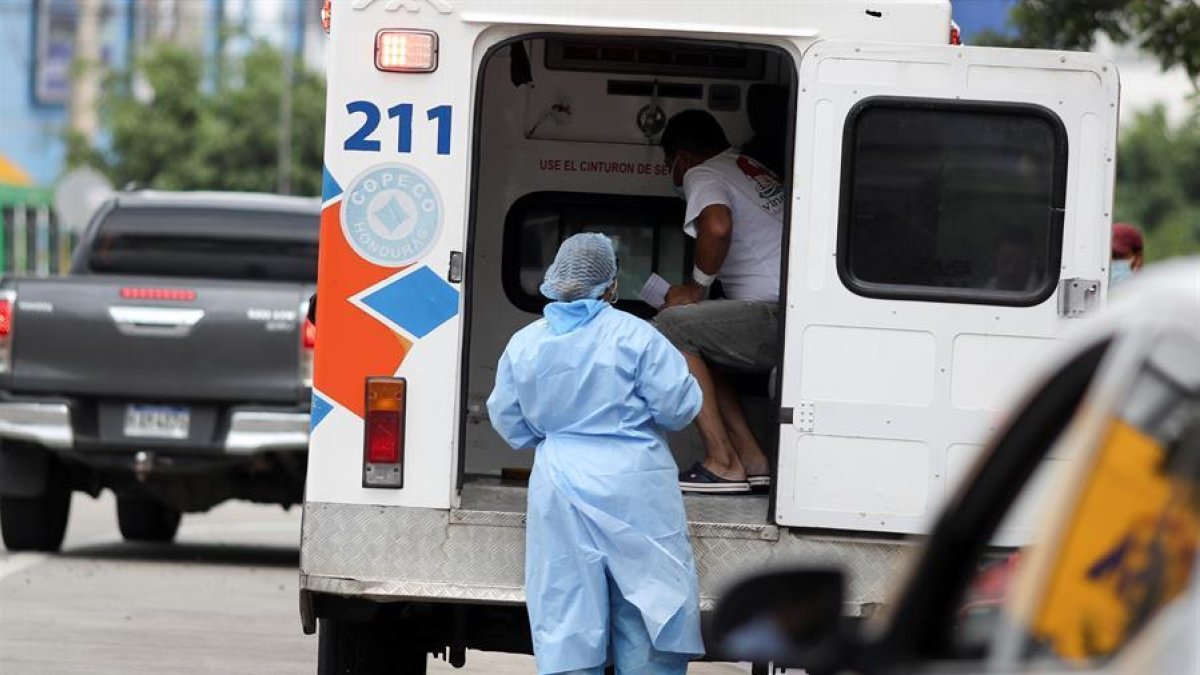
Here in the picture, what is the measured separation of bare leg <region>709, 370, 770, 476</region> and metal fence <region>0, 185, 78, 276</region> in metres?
26.7

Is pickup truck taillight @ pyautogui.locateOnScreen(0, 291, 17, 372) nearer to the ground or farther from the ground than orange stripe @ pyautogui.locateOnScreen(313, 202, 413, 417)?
nearer to the ground

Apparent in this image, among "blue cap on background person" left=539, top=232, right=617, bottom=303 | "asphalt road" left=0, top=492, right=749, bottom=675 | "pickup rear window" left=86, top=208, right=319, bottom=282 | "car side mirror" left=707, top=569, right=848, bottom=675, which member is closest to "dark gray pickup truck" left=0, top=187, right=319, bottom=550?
"asphalt road" left=0, top=492, right=749, bottom=675

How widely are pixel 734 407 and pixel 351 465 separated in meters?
1.68

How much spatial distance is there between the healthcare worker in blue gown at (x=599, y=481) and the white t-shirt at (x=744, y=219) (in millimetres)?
1147

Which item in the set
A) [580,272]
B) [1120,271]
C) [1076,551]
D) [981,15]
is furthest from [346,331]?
[981,15]

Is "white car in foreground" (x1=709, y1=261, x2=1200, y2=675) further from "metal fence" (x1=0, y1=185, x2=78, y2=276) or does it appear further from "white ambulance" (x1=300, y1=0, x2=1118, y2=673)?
"metal fence" (x1=0, y1=185, x2=78, y2=276)

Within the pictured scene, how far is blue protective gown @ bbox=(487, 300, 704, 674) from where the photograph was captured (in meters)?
6.91

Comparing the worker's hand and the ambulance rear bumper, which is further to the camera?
the worker's hand

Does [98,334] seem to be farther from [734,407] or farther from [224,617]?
[734,407]

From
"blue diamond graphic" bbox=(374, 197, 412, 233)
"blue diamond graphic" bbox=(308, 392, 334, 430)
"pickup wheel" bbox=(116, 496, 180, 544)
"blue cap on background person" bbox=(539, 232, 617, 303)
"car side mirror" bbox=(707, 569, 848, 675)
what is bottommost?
"pickup wheel" bbox=(116, 496, 180, 544)

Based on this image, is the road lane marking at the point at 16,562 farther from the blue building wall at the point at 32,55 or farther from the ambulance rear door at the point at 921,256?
the blue building wall at the point at 32,55

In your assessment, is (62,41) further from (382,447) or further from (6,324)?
(382,447)

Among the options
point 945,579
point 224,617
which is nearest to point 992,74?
point 945,579

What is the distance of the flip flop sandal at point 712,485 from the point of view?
792 centimetres
